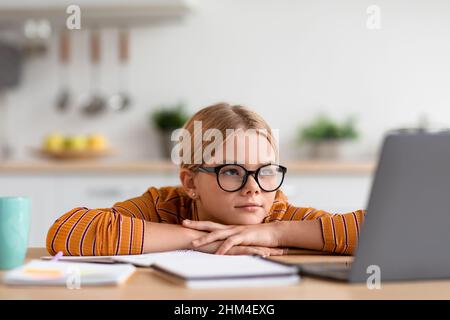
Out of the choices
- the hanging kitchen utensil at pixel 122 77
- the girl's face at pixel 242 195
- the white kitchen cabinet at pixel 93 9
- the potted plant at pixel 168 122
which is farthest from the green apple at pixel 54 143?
the girl's face at pixel 242 195

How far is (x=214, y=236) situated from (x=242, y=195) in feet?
0.60

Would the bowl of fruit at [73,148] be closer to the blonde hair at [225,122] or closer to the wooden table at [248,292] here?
the blonde hair at [225,122]

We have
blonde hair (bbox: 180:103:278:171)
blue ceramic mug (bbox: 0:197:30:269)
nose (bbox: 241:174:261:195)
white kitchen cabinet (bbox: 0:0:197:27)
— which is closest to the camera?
blue ceramic mug (bbox: 0:197:30:269)

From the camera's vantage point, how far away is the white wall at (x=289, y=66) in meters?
3.71

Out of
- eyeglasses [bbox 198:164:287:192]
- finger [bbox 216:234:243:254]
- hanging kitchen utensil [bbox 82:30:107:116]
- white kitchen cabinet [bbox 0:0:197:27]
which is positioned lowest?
finger [bbox 216:234:243:254]

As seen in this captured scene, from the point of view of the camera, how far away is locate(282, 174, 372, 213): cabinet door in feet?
10.6

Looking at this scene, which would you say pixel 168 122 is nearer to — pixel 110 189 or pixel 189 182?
pixel 110 189

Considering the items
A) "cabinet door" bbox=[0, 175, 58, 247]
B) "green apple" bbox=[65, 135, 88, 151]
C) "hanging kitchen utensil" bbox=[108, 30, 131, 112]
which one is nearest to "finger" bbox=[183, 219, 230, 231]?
"cabinet door" bbox=[0, 175, 58, 247]

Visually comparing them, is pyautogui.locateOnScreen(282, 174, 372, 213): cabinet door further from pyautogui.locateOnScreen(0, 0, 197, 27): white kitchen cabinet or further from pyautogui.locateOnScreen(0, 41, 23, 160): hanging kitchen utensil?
pyautogui.locateOnScreen(0, 41, 23, 160): hanging kitchen utensil

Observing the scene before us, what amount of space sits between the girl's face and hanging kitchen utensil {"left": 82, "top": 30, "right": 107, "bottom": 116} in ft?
8.05

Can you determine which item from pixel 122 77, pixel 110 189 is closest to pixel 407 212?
pixel 110 189

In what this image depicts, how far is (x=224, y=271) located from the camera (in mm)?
869
